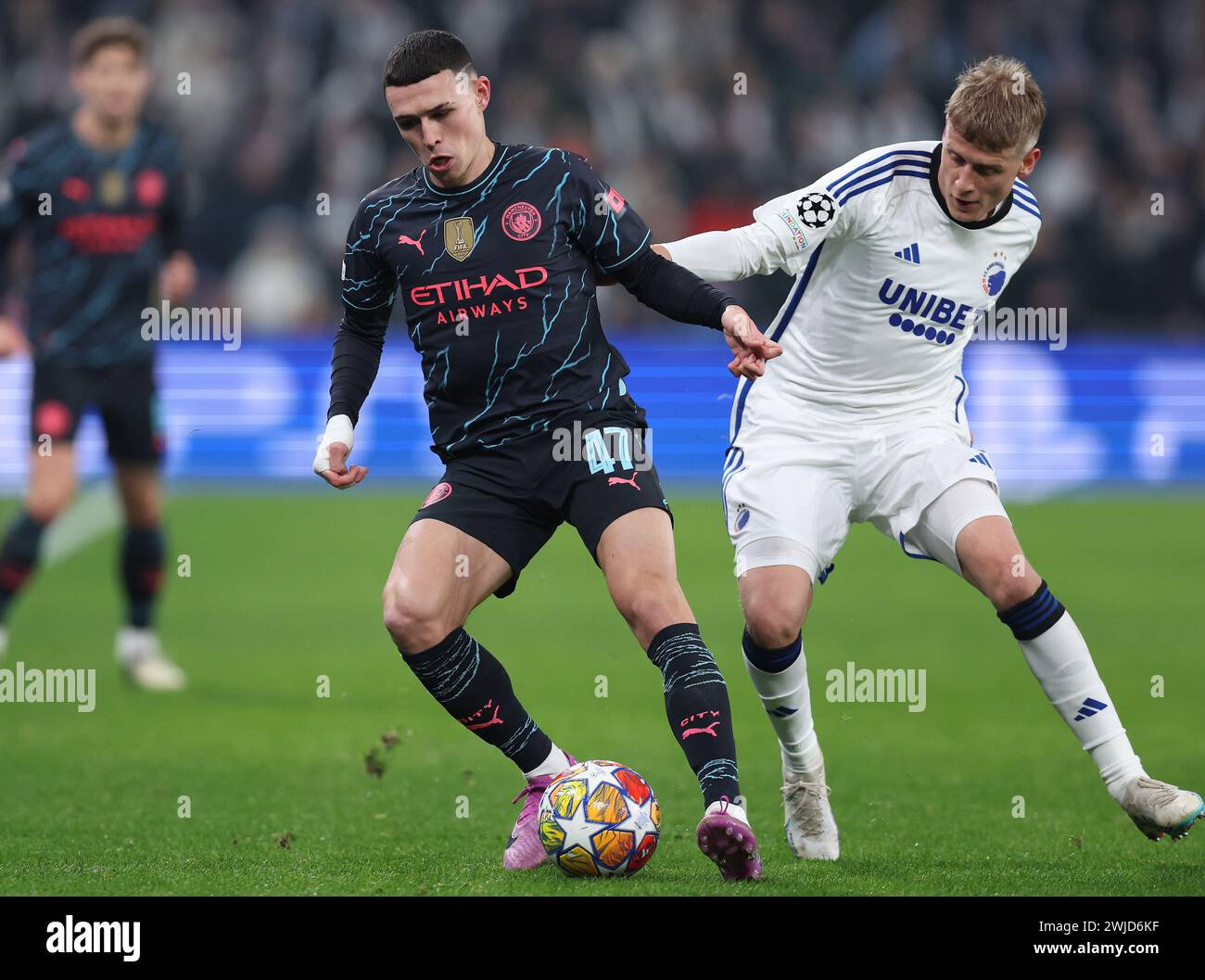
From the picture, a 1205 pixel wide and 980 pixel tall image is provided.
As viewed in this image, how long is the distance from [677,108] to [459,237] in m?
12.3

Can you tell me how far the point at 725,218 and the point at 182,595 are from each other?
7.12 metres

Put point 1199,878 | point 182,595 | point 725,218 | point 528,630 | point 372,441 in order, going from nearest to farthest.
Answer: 1. point 1199,878
2. point 528,630
3. point 182,595
4. point 372,441
5. point 725,218

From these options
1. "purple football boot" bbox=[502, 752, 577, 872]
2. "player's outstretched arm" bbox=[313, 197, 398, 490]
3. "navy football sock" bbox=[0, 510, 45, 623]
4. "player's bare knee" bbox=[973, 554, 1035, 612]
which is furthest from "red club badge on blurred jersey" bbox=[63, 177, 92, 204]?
"player's bare knee" bbox=[973, 554, 1035, 612]

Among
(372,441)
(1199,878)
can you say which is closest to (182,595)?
(372,441)

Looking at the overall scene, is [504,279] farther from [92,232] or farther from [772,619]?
[92,232]

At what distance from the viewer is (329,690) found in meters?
7.71

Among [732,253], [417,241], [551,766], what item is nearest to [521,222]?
[417,241]

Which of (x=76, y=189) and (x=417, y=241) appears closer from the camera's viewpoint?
(x=417, y=241)

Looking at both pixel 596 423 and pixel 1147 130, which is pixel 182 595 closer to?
pixel 596 423

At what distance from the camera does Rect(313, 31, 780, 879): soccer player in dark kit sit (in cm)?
467

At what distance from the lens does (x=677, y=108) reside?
54.7 ft

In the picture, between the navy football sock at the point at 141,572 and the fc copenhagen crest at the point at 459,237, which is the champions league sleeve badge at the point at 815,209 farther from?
the navy football sock at the point at 141,572

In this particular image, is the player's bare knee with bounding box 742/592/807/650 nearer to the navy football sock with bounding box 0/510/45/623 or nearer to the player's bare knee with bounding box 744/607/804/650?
the player's bare knee with bounding box 744/607/804/650

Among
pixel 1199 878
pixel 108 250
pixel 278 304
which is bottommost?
pixel 1199 878
